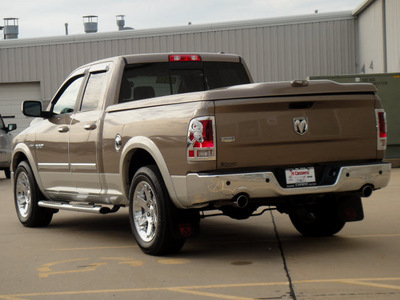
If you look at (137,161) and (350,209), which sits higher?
(137,161)

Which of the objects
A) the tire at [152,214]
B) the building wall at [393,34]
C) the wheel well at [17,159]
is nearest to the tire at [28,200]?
the wheel well at [17,159]

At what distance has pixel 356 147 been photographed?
23.7 ft

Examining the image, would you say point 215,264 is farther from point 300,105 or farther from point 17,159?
point 17,159

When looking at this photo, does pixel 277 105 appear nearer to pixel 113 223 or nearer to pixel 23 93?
pixel 113 223

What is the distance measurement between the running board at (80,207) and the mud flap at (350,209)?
2.29 meters

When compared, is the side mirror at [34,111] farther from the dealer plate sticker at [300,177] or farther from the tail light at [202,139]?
the dealer plate sticker at [300,177]

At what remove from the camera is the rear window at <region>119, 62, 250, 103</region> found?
28.2 feet

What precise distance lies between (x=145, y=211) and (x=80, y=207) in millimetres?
1478

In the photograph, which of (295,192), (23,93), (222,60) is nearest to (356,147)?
(295,192)

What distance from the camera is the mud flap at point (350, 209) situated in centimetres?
767

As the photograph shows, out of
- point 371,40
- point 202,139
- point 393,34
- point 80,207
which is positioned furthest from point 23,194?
point 371,40

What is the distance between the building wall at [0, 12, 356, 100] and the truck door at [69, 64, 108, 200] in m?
20.0

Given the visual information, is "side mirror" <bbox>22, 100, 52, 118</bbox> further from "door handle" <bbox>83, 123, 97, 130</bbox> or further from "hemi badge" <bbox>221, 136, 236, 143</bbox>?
"hemi badge" <bbox>221, 136, 236, 143</bbox>

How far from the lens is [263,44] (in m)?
28.7
